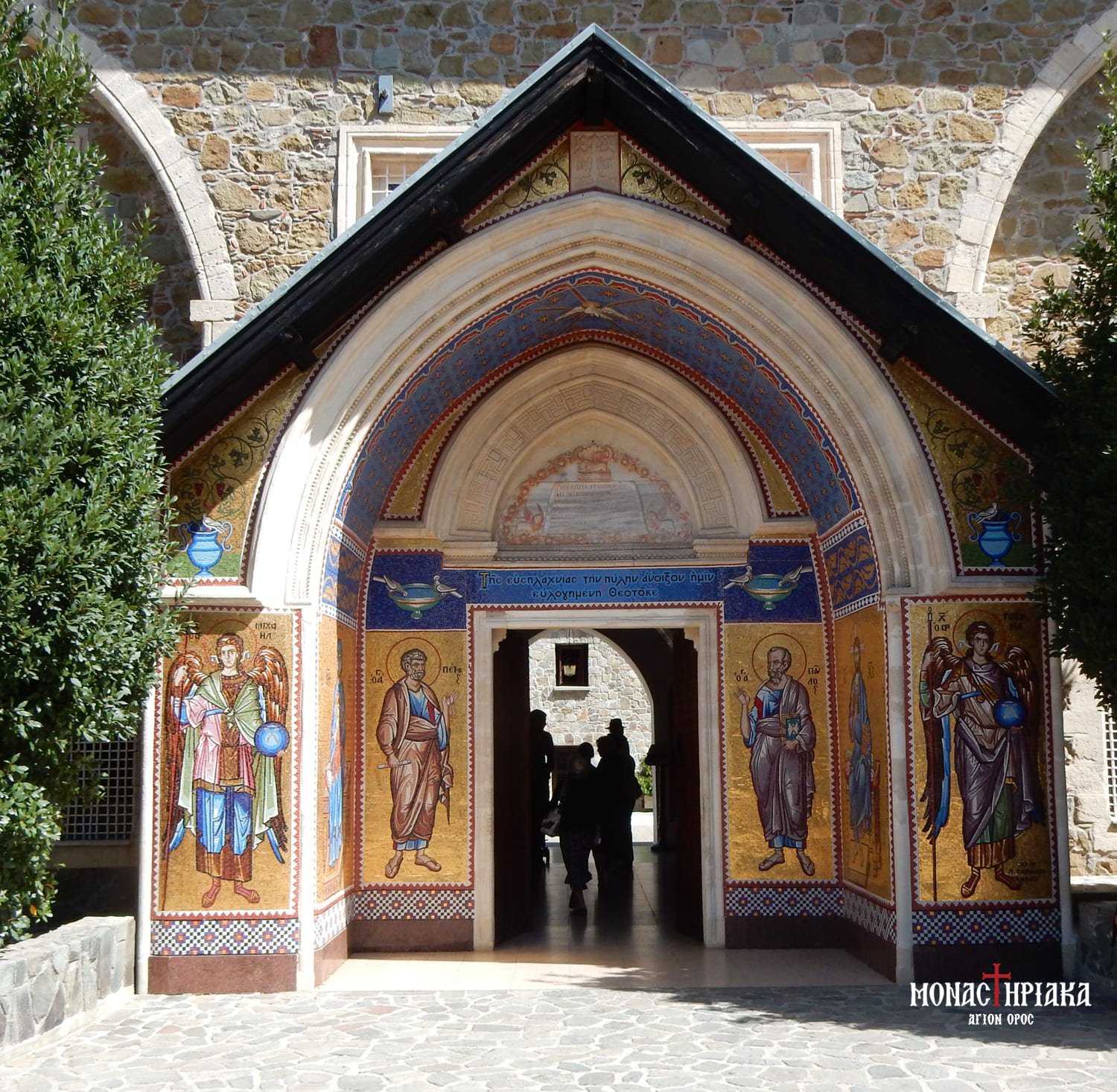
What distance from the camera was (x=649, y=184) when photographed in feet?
27.3

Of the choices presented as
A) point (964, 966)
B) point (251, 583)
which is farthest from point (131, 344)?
point (964, 966)

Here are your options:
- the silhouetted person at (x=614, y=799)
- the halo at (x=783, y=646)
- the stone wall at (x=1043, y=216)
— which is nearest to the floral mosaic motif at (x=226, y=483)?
the halo at (x=783, y=646)

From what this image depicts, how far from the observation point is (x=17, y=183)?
21.7 feet

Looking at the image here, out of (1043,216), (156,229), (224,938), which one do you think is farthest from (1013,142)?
(224,938)

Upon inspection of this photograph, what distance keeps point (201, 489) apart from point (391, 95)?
13.8 ft

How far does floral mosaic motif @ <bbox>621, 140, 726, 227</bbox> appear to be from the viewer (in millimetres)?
8312

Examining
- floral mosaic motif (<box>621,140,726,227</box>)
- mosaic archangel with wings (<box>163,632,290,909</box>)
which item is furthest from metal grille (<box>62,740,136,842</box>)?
floral mosaic motif (<box>621,140,726,227</box>)

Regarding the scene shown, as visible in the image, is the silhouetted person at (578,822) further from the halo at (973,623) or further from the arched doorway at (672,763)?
the halo at (973,623)

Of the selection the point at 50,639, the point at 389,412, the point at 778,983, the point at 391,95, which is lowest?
the point at 778,983

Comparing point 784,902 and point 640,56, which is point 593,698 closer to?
point 784,902

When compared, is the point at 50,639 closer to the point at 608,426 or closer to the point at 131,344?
the point at 131,344

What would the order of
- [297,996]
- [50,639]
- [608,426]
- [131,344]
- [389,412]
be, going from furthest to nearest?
[608,426] → [389,412] → [297,996] → [131,344] → [50,639]

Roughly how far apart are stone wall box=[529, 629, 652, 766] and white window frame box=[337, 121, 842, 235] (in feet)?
45.8

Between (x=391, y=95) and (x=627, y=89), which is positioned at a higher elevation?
(x=391, y=95)
